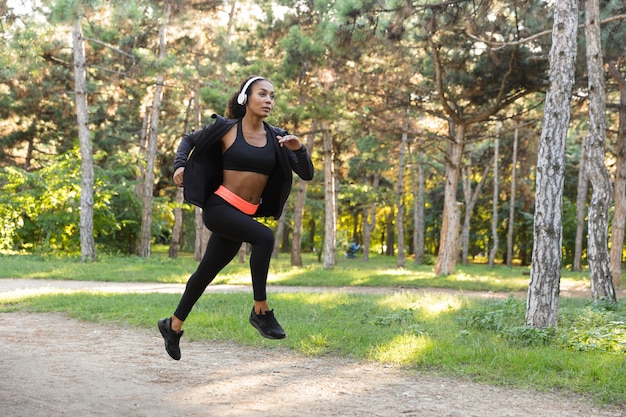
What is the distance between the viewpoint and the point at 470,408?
15.9 ft

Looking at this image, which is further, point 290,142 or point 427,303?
point 427,303

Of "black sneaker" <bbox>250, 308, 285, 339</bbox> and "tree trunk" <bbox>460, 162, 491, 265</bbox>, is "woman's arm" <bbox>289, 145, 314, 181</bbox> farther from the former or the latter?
"tree trunk" <bbox>460, 162, 491, 265</bbox>

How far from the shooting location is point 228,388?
208 inches

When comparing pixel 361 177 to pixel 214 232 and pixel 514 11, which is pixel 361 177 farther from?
pixel 214 232

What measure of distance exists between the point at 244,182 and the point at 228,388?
1.79 meters

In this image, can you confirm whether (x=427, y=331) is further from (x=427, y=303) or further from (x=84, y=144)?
(x=84, y=144)

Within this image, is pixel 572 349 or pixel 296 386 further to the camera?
pixel 572 349

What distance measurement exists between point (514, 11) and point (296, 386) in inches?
486

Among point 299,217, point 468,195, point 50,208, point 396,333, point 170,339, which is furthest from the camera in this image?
point 468,195

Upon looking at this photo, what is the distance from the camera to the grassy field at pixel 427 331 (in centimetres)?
595

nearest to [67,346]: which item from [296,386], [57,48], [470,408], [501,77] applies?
[296,386]

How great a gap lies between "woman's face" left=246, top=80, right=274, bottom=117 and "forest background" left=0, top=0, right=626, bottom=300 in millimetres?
7101

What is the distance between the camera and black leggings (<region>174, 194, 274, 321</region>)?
185 inches

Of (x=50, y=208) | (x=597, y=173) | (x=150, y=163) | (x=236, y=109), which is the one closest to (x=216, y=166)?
(x=236, y=109)
